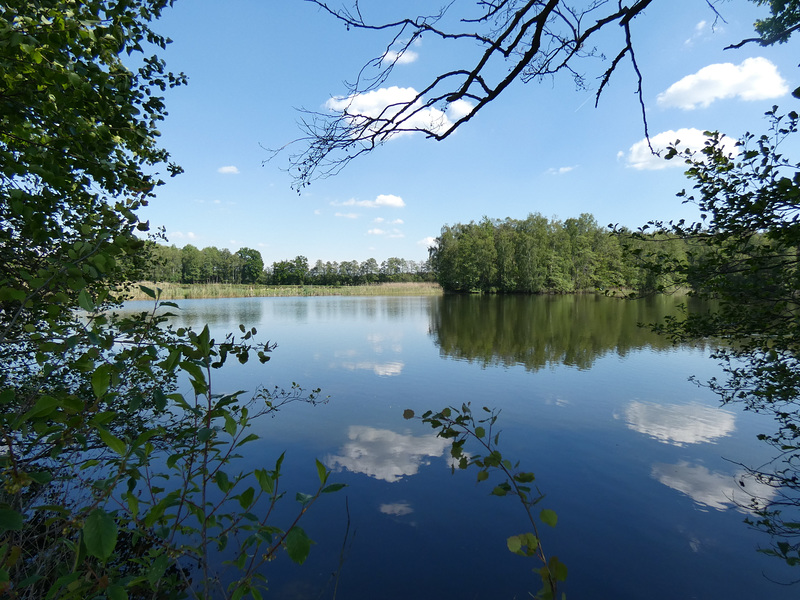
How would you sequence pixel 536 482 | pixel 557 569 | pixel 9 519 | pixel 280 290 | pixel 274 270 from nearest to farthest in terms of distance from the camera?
pixel 9 519 < pixel 557 569 < pixel 536 482 < pixel 280 290 < pixel 274 270

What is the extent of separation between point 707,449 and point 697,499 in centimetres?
177

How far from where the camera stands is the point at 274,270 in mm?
95375

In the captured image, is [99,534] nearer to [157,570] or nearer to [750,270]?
[157,570]

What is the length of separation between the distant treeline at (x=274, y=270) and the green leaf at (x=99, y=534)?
81313 millimetres

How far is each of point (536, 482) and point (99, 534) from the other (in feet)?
18.0

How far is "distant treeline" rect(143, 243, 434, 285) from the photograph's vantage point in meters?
84.7

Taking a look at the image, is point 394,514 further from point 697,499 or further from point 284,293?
point 284,293

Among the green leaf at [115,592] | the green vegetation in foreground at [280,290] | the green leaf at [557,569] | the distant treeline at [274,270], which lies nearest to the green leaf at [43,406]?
the green leaf at [115,592]

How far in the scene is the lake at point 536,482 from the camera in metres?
3.65

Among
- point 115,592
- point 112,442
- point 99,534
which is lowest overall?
point 115,592

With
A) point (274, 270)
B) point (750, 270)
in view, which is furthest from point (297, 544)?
point (274, 270)

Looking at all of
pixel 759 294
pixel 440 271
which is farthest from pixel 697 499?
pixel 440 271

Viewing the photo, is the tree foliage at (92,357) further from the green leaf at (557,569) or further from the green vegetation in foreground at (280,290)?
the green vegetation in foreground at (280,290)

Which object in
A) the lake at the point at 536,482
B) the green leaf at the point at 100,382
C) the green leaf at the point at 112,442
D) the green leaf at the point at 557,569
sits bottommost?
the lake at the point at 536,482
